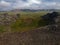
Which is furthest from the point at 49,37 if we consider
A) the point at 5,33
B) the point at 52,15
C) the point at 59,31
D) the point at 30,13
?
the point at 5,33

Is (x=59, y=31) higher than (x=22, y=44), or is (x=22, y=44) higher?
(x=59, y=31)

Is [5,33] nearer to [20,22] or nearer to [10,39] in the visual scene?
[10,39]

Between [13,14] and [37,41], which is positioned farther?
[13,14]

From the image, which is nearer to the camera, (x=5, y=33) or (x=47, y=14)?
(x=5, y=33)

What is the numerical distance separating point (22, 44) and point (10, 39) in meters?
0.37

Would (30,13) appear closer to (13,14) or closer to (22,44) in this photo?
(13,14)

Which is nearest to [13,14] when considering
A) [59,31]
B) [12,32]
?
[12,32]

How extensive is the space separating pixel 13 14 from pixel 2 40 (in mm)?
886

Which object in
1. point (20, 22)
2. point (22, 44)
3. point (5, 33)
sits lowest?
point (22, 44)

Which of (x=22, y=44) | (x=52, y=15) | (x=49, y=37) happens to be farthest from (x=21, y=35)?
(x=52, y=15)

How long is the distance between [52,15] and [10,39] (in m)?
1.43

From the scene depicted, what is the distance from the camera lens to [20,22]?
156 inches

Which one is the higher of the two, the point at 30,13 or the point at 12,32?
the point at 30,13

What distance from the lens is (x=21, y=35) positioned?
3766mm
